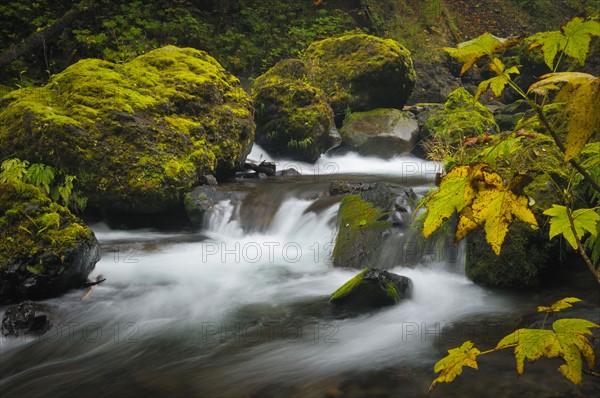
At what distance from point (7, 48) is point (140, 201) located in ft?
28.4

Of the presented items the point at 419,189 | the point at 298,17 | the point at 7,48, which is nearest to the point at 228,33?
the point at 298,17

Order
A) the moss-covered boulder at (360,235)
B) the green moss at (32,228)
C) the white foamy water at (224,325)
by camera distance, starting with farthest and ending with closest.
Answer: the moss-covered boulder at (360,235), the green moss at (32,228), the white foamy water at (224,325)

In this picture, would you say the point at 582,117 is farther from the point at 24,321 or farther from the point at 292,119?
the point at 292,119

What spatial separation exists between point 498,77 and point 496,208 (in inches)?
13.0

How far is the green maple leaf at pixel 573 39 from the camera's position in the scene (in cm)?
100

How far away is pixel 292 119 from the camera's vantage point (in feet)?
35.4

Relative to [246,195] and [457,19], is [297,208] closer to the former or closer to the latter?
[246,195]

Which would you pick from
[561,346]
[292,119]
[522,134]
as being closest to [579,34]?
[522,134]

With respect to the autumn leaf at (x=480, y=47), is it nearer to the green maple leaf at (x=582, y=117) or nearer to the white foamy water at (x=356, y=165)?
the green maple leaf at (x=582, y=117)

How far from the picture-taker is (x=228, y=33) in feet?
51.6

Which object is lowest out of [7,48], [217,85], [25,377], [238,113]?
[25,377]

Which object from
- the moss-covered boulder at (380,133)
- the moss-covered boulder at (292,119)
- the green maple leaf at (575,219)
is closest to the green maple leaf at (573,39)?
the green maple leaf at (575,219)

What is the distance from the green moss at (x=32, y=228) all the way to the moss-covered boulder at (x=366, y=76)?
29.5ft

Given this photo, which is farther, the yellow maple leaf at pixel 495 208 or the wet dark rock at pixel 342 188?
the wet dark rock at pixel 342 188
